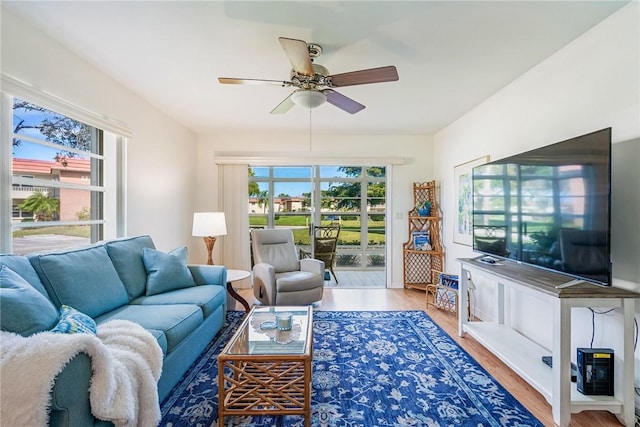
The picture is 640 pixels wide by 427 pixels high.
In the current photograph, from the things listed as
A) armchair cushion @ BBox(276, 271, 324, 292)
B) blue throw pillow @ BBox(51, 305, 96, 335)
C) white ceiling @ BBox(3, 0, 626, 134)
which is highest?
white ceiling @ BBox(3, 0, 626, 134)

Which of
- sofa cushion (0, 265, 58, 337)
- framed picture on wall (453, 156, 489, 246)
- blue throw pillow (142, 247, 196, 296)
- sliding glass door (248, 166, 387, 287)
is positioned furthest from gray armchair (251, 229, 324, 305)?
sofa cushion (0, 265, 58, 337)

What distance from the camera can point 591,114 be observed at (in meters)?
1.97

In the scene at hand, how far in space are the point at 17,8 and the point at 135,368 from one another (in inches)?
85.5

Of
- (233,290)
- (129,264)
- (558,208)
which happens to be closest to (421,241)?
(558,208)

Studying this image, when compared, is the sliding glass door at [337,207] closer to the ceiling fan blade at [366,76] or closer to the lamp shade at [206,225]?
the lamp shade at [206,225]

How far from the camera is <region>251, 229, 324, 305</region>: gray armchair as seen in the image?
3.32 metres

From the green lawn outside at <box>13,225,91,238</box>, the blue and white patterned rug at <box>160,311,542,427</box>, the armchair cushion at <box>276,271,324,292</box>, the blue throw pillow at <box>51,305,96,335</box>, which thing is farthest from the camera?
the armchair cushion at <box>276,271,324,292</box>

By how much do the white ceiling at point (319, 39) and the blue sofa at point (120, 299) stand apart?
57.4 inches

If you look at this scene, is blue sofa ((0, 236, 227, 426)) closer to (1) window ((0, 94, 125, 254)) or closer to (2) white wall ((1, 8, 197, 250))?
(1) window ((0, 94, 125, 254))

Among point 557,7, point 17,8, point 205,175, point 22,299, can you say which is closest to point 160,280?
point 22,299

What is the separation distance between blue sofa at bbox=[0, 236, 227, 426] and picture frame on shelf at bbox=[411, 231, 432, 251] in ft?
9.14

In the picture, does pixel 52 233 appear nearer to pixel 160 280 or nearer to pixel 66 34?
pixel 160 280

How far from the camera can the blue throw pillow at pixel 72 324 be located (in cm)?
134

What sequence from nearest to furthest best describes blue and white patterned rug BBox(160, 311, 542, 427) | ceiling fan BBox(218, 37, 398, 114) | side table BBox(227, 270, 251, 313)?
1. blue and white patterned rug BBox(160, 311, 542, 427)
2. ceiling fan BBox(218, 37, 398, 114)
3. side table BBox(227, 270, 251, 313)
